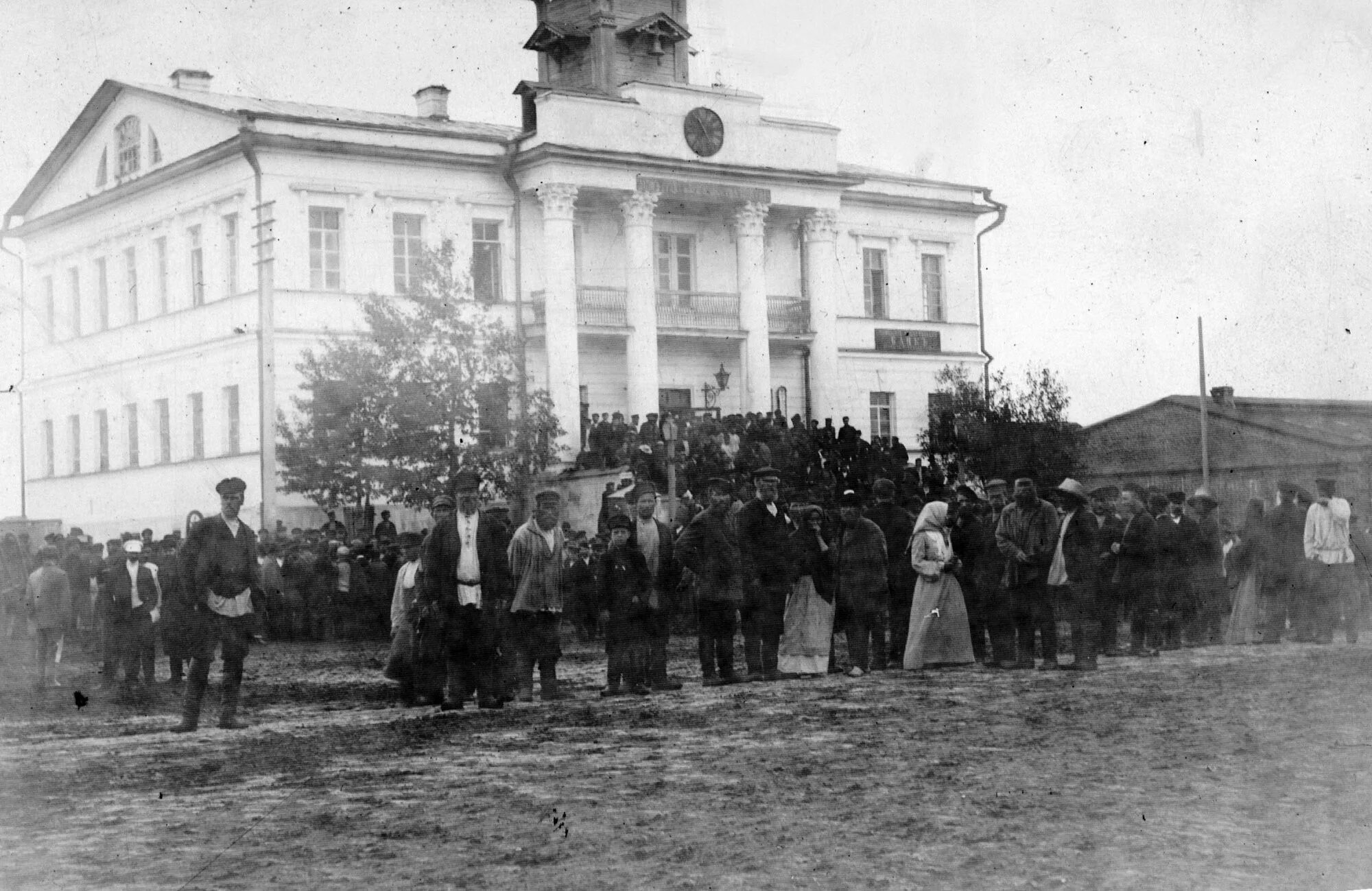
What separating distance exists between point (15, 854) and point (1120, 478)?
113 ft

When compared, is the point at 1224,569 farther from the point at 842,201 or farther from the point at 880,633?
the point at 842,201

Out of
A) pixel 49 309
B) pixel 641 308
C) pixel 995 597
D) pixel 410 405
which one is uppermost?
pixel 641 308

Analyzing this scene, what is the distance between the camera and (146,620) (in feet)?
55.2

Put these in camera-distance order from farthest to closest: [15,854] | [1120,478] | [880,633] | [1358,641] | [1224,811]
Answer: [1120,478] → [1358,641] → [880,633] → [1224,811] → [15,854]

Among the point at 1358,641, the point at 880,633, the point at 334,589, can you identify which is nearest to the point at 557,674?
the point at 880,633

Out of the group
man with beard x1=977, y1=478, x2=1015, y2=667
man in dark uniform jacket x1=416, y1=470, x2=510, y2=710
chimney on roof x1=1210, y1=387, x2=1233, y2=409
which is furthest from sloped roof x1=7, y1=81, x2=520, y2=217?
chimney on roof x1=1210, y1=387, x2=1233, y2=409

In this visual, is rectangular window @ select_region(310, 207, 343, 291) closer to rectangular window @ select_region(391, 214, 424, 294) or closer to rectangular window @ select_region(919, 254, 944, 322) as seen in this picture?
rectangular window @ select_region(391, 214, 424, 294)

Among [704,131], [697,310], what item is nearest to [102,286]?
[704,131]

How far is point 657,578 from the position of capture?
584 inches

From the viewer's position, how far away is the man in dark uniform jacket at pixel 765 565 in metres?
15.0

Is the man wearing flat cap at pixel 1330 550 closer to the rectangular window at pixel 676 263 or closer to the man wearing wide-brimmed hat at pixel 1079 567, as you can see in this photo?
the man wearing wide-brimmed hat at pixel 1079 567

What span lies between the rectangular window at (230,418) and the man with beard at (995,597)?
61.4ft

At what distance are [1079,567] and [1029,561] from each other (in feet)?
1.51

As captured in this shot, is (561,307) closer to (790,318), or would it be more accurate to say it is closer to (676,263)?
(676,263)
